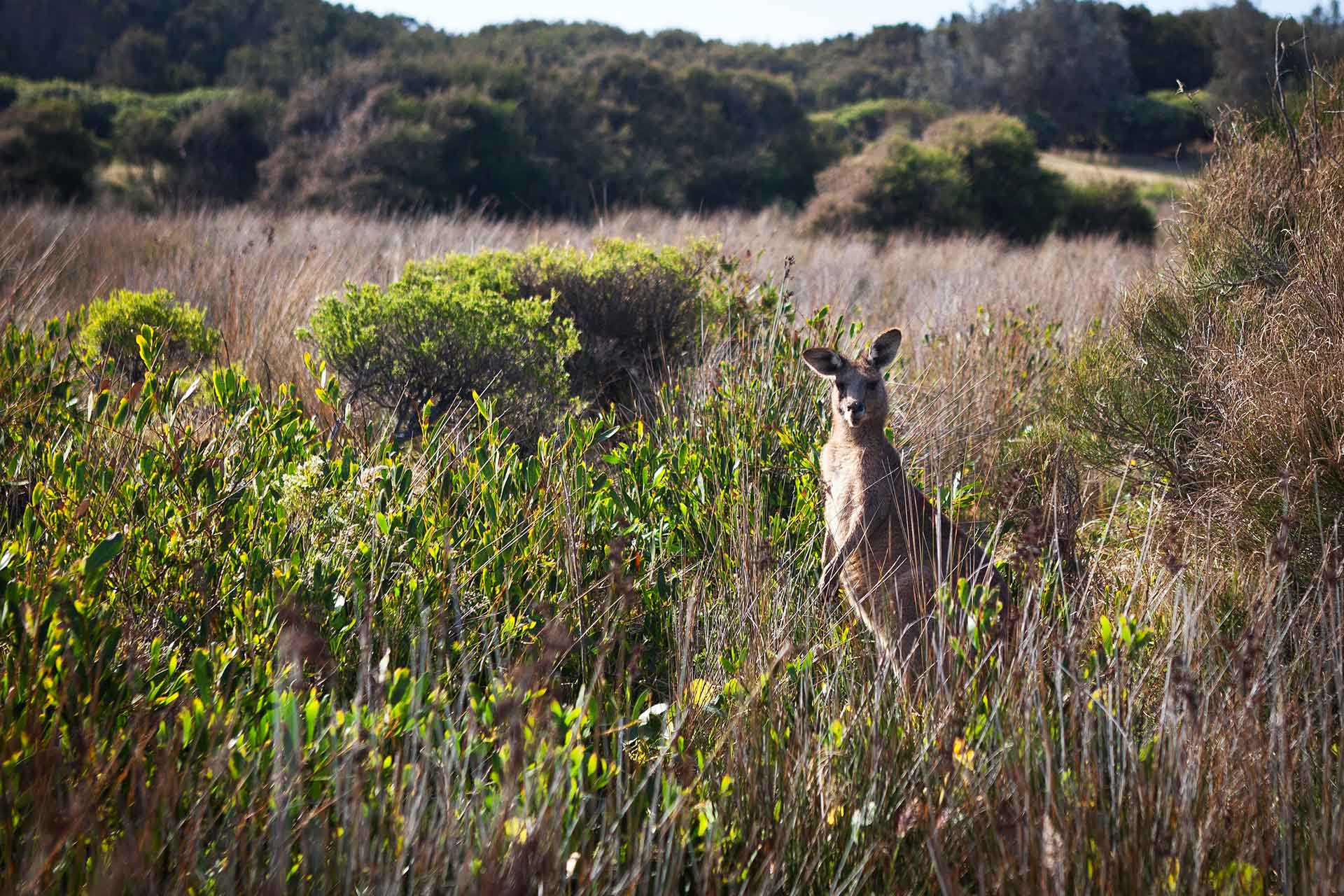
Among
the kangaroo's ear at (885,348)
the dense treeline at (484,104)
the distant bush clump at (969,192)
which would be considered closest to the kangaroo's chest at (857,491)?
the kangaroo's ear at (885,348)

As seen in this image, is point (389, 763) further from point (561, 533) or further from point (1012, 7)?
point (1012, 7)

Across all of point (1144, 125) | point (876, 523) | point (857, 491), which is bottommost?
point (876, 523)

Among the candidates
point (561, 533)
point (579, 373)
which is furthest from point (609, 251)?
point (561, 533)

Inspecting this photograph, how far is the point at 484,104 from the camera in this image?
2239 centimetres

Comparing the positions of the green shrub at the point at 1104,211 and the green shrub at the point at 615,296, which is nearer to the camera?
the green shrub at the point at 615,296

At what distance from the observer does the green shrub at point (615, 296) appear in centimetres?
715

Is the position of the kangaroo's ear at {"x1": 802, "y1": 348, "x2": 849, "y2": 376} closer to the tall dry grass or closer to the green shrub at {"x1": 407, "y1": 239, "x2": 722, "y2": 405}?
the tall dry grass

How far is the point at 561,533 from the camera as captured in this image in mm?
3736

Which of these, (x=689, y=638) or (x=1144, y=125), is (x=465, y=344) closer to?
→ (x=689, y=638)

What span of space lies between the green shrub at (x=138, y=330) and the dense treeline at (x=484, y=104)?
7.81 m

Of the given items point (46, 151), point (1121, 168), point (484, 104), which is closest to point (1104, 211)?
point (1121, 168)

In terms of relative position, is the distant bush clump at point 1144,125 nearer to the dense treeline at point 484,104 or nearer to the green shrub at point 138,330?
the dense treeline at point 484,104

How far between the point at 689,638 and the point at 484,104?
21.9 m

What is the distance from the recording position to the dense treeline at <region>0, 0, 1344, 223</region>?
66.4ft
